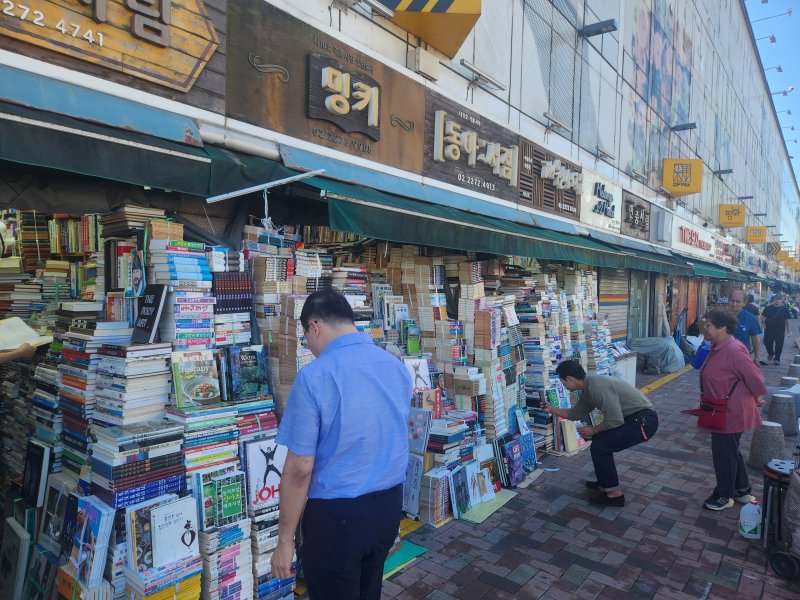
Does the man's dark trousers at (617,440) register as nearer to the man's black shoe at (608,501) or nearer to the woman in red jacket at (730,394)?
the man's black shoe at (608,501)

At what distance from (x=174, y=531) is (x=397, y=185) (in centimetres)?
401

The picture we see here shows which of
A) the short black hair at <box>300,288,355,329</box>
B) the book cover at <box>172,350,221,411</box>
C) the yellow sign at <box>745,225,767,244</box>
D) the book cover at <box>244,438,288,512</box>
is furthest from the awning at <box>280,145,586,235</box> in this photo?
the yellow sign at <box>745,225,767,244</box>

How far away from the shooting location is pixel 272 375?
4.07 metres

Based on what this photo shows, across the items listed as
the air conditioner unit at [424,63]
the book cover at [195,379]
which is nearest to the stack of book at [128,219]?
the book cover at [195,379]

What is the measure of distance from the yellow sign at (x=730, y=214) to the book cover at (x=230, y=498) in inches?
1090

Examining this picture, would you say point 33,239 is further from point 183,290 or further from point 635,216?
point 635,216

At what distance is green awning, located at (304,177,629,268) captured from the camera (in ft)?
13.6

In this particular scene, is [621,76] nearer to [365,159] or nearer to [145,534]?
[365,159]

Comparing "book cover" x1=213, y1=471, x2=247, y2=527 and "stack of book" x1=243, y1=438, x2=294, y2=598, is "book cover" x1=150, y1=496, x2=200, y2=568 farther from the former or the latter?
"stack of book" x1=243, y1=438, x2=294, y2=598

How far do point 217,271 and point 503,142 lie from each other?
5771 millimetres

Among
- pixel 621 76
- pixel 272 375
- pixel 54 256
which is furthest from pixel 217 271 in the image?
pixel 621 76

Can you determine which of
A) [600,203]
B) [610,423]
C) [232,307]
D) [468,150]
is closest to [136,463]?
[232,307]

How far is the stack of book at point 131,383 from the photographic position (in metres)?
3.20

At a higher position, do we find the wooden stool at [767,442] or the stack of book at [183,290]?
the stack of book at [183,290]
